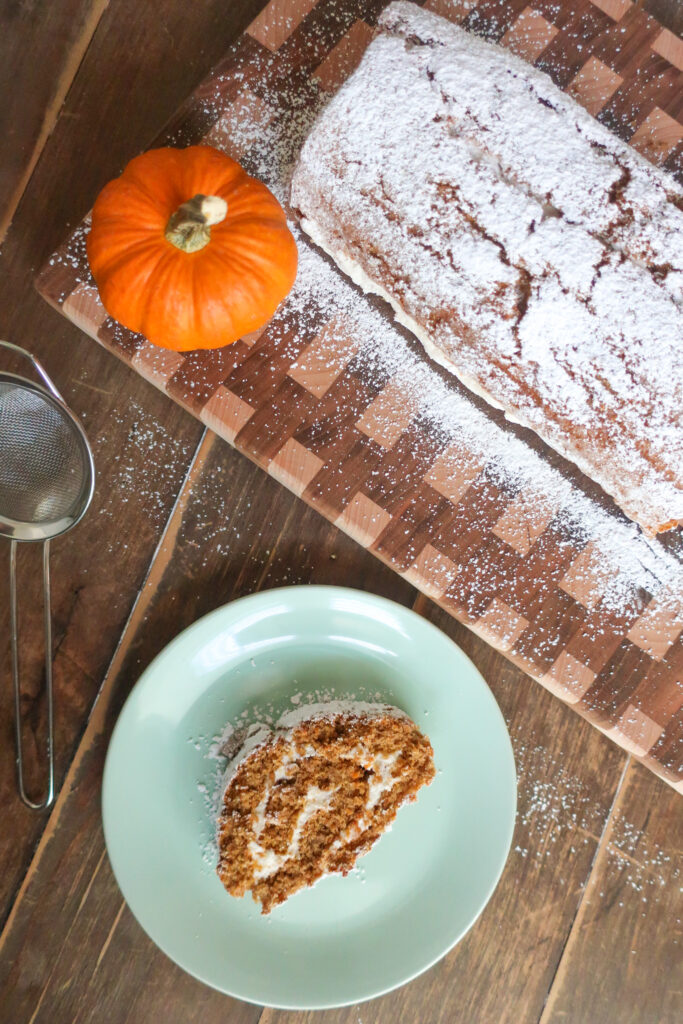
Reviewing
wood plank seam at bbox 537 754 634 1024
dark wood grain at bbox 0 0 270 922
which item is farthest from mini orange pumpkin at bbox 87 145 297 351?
wood plank seam at bbox 537 754 634 1024

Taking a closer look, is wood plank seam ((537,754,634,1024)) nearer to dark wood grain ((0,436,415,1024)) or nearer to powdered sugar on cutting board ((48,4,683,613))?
powdered sugar on cutting board ((48,4,683,613))

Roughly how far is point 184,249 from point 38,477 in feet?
1.96

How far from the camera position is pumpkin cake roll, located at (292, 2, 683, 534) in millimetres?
1187

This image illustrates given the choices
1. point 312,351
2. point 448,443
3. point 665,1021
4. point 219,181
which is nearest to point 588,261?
point 448,443

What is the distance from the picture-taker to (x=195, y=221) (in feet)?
3.59

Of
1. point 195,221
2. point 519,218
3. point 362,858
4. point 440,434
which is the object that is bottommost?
point 362,858

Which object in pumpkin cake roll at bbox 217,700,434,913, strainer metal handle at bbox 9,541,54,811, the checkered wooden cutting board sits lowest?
strainer metal handle at bbox 9,541,54,811

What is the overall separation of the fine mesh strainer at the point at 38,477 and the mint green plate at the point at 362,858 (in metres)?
0.25

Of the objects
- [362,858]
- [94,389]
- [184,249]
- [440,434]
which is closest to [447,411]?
[440,434]

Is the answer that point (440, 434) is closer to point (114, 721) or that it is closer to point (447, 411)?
point (447, 411)

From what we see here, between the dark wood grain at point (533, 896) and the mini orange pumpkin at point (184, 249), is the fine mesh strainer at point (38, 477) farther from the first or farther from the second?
the dark wood grain at point (533, 896)

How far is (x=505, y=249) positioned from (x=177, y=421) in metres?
0.74

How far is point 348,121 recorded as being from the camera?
1.19m

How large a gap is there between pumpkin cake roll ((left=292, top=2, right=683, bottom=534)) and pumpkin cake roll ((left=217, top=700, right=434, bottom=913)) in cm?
75
